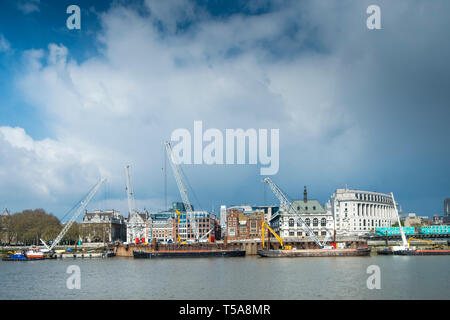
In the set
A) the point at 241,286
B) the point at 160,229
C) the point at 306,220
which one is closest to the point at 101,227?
the point at 160,229

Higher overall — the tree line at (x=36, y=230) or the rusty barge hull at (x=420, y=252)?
the tree line at (x=36, y=230)

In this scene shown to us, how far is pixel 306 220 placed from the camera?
153 metres

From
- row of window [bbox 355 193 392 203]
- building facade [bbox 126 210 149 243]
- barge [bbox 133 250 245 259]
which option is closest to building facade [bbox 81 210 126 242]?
building facade [bbox 126 210 149 243]

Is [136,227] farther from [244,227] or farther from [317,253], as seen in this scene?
[317,253]

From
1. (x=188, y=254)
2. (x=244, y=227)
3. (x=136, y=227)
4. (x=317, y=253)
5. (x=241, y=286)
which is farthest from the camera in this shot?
(x=136, y=227)

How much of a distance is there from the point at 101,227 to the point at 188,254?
6670 centimetres

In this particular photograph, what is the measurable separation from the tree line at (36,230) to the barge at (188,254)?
51099 mm

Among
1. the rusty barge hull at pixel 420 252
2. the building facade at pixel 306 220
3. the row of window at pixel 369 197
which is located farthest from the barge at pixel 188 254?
the row of window at pixel 369 197

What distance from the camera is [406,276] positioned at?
52.6 m

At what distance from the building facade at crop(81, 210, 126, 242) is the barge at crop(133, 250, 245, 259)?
5051 cm

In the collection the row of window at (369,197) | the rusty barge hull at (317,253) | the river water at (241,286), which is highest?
the row of window at (369,197)

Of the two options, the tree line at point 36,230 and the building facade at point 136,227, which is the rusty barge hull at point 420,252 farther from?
the tree line at point 36,230

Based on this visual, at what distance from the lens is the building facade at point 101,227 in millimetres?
163875
